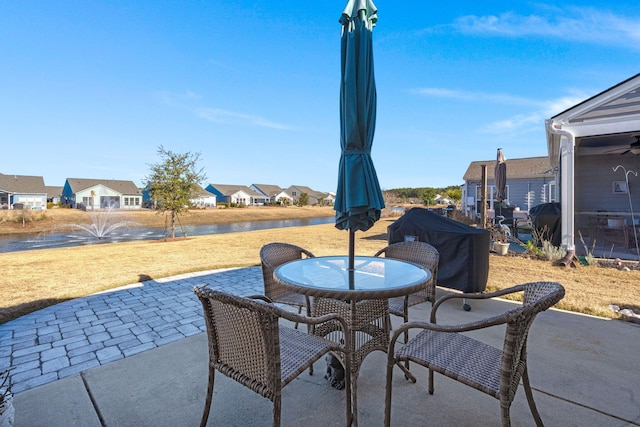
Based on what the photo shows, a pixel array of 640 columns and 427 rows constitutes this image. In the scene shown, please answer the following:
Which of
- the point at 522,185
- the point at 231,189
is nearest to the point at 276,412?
the point at 522,185

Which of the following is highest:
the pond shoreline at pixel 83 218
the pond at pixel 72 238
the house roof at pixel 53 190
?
the house roof at pixel 53 190

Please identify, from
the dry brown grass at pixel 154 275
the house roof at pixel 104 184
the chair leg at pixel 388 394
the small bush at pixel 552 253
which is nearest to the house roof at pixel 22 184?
the house roof at pixel 104 184

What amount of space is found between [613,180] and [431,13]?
7.39 metres

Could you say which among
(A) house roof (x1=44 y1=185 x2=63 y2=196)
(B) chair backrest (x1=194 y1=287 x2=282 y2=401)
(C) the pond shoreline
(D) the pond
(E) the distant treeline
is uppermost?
(A) house roof (x1=44 y1=185 x2=63 y2=196)

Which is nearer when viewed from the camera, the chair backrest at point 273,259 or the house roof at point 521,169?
the chair backrest at point 273,259

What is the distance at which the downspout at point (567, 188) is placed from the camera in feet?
20.9

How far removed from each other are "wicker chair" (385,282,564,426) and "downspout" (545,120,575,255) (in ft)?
19.7

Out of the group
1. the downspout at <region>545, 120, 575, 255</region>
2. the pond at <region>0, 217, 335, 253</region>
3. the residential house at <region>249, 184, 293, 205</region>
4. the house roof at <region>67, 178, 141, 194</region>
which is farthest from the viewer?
the residential house at <region>249, 184, 293, 205</region>

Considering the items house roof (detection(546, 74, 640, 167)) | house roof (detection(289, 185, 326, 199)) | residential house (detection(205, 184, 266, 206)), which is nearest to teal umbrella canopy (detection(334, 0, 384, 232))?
house roof (detection(546, 74, 640, 167))

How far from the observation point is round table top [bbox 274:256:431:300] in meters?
1.78

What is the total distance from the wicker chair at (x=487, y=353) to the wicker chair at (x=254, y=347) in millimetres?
380

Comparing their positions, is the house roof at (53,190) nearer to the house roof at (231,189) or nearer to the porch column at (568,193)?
the house roof at (231,189)

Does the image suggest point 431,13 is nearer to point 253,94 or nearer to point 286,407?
point 286,407

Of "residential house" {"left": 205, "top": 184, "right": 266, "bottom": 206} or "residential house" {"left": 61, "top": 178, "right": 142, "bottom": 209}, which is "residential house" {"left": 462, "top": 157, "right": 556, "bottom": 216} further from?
"residential house" {"left": 61, "top": 178, "right": 142, "bottom": 209}
